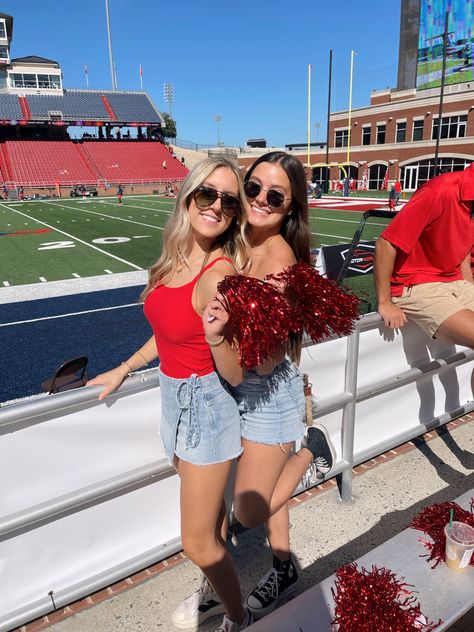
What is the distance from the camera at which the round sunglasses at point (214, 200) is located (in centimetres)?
179

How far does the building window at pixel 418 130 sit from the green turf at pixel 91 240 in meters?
26.4

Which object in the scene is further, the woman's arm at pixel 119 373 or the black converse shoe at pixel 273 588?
the black converse shoe at pixel 273 588

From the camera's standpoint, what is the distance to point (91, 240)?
16781 mm

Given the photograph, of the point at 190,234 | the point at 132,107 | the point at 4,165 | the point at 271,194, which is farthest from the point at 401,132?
the point at 190,234

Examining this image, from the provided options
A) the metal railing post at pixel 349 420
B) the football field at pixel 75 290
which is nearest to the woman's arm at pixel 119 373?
the football field at pixel 75 290

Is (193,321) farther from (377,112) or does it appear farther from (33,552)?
(377,112)

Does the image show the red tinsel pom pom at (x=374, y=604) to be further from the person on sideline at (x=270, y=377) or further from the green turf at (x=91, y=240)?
the green turf at (x=91, y=240)

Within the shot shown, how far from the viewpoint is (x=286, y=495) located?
2.25m

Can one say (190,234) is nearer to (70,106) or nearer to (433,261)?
(433,261)

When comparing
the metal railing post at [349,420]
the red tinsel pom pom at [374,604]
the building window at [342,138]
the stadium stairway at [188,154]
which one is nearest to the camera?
the red tinsel pom pom at [374,604]

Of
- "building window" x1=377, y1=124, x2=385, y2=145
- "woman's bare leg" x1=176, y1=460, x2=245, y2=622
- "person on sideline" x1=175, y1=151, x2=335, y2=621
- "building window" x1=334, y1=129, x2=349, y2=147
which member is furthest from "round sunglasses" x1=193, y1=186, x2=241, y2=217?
"building window" x1=334, y1=129, x2=349, y2=147

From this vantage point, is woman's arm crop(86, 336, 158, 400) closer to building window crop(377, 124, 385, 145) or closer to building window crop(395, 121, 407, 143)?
building window crop(395, 121, 407, 143)

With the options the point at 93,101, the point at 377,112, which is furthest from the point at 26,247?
the point at 93,101

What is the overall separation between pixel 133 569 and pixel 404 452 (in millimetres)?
2266
